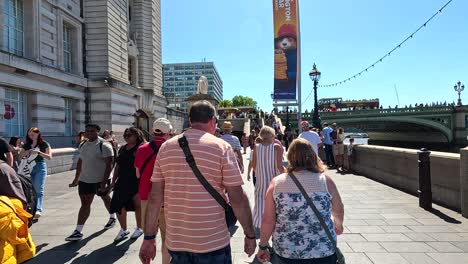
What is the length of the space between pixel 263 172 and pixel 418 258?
7.35 ft

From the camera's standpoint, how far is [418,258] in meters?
4.88

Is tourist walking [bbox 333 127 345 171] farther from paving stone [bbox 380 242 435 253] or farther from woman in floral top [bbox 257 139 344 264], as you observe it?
woman in floral top [bbox 257 139 344 264]

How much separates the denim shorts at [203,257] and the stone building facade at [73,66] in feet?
52.0

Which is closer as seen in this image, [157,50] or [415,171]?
[415,171]

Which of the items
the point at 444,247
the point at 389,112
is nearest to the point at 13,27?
the point at 444,247

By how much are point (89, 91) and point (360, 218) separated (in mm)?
20716

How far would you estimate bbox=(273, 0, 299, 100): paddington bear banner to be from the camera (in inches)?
728

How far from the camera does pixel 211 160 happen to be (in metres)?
2.69

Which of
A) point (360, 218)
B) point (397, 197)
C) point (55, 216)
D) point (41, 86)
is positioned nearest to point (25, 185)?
point (55, 216)

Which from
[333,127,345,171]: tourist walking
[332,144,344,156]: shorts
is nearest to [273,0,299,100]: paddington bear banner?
[333,127,345,171]: tourist walking

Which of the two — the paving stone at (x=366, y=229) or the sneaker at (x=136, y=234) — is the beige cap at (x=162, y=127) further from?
the paving stone at (x=366, y=229)

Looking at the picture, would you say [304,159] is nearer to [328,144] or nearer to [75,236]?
[75,236]

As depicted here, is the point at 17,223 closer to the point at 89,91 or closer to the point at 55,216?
the point at 55,216

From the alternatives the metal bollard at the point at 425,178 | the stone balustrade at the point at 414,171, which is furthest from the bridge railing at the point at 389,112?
the metal bollard at the point at 425,178
